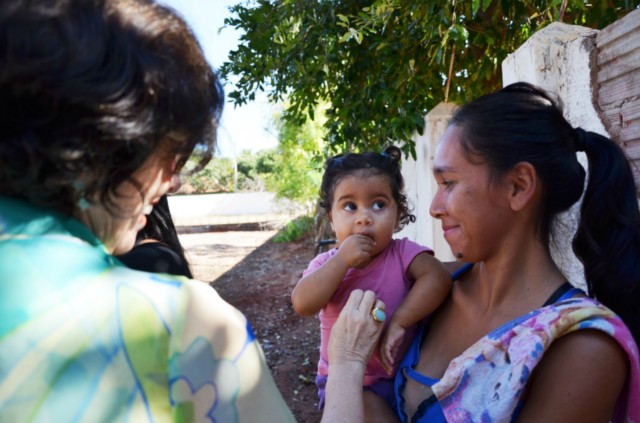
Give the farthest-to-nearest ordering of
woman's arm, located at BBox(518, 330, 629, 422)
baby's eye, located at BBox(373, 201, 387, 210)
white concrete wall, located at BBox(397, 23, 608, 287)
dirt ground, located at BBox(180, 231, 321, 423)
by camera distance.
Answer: dirt ground, located at BBox(180, 231, 321, 423) < white concrete wall, located at BBox(397, 23, 608, 287) < baby's eye, located at BBox(373, 201, 387, 210) < woman's arm, located at BBox(518, 330, 629, 422)

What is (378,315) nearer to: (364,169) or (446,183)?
(446,183)

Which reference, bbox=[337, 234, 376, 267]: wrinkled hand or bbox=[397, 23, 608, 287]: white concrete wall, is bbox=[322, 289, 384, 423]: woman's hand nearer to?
bbox=[337, 234, 376, 267]: wrinkled hand

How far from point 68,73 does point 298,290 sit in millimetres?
1376

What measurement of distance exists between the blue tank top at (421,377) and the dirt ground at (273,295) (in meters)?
3.40

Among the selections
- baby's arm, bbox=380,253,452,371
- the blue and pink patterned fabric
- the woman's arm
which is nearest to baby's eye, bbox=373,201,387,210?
baby's arm, bbox=380,253,452,371

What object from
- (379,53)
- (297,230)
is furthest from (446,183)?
(297,230)

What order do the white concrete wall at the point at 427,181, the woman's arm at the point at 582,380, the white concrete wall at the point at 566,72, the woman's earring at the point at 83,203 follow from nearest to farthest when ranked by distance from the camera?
1. the woman's earring at the point at 83,203
2. the woman's arm at the point at 582,380
3. the white concrete wall at the point at 566,72
4. the white concrete wall at the point at 427,181

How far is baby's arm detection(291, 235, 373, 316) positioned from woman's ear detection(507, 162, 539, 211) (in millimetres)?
536

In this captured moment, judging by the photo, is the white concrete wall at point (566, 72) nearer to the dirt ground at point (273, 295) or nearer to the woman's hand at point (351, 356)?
the woman's hand at point (351, 356)

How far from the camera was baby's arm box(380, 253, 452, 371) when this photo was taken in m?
1.87

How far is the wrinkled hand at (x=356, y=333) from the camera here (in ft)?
5.60

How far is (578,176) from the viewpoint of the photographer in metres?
1.74

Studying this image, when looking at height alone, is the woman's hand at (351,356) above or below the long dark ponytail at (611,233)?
below

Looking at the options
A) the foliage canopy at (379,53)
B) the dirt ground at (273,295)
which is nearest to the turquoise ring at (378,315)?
the foliage canopy at (379,53)
